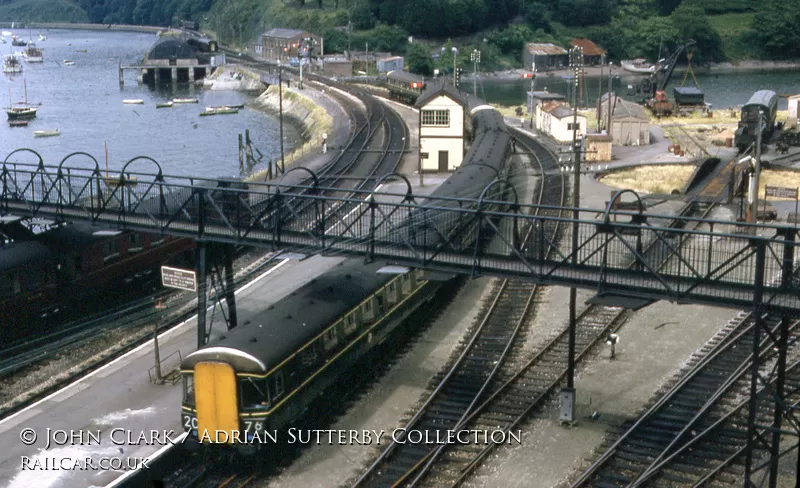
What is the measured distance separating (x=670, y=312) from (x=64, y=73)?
141 m

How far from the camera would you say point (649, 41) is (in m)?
156

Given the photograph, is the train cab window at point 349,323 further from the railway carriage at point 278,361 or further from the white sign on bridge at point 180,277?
the white sign on bridge at point 180,277

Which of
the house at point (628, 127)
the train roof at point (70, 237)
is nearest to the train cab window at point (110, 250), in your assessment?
the train roof at point (70, 237)

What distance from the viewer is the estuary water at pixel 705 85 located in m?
114

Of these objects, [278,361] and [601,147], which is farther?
[601,147]

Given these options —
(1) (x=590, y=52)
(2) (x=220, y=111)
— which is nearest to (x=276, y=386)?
(2) (x=220, y=111)

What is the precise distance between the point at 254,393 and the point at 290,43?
128 metres

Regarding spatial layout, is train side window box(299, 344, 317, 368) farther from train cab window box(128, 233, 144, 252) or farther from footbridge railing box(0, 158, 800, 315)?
train cab window box(128, 233, 144, 252)

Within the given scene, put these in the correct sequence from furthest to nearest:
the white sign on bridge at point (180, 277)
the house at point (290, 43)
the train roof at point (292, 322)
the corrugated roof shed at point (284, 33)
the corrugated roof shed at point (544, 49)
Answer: the corrugated roof shed at point (544, 49), the corrugated roof shed at point (284, 33), the house at point (290, 43), the white sign on bridge at point (180, 277), the train roof at point (292, 322)

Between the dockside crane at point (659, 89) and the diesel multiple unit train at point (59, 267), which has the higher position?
the dockside crane at point (659, 89)

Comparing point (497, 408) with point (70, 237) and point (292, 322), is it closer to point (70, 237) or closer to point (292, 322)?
point (292, 322)

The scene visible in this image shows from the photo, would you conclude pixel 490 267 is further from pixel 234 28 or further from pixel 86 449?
pixel 234 28

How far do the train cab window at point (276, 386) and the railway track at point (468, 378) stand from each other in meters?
2.50

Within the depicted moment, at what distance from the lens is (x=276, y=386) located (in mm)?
20750
